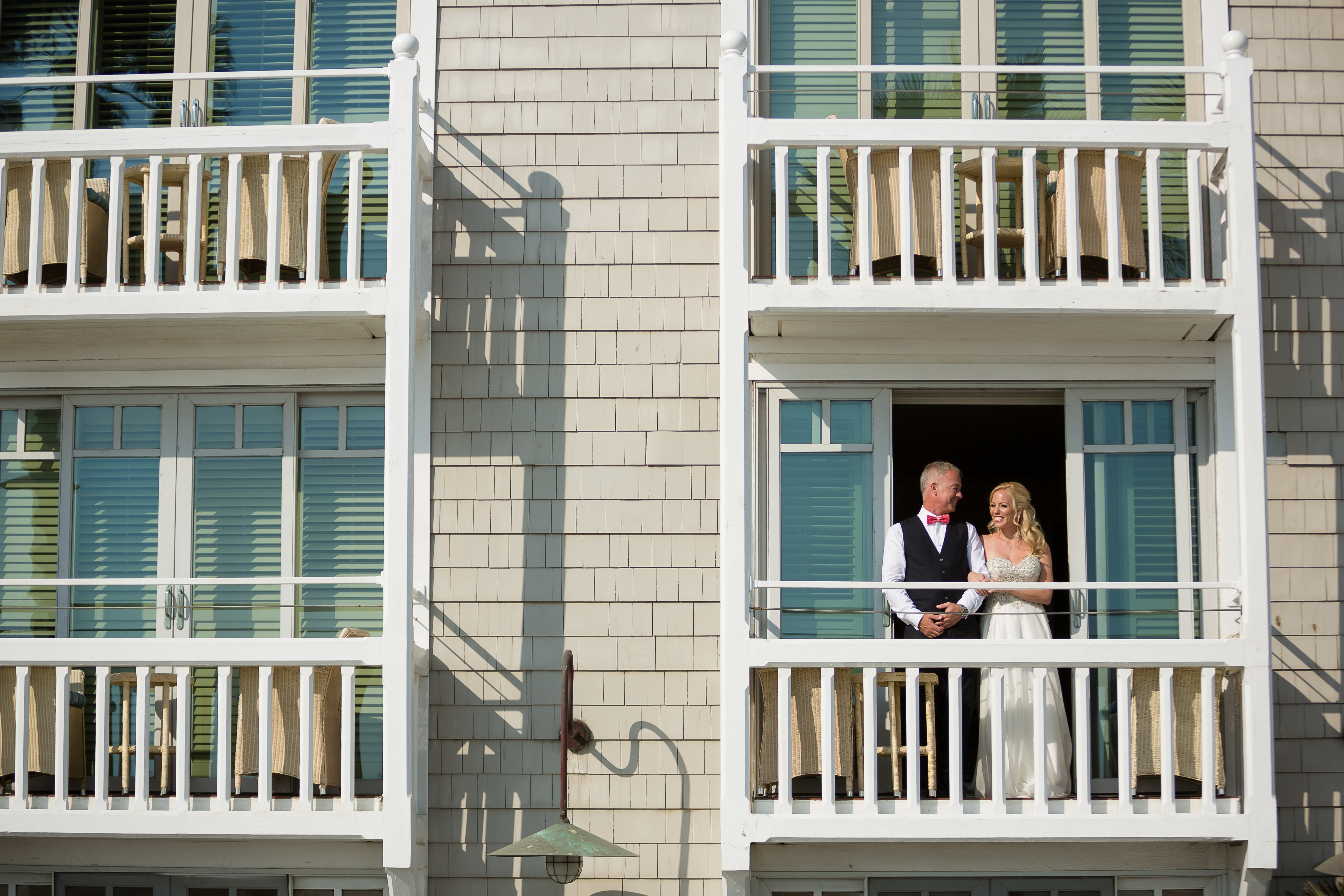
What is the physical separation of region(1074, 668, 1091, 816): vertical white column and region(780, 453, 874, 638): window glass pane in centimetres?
129

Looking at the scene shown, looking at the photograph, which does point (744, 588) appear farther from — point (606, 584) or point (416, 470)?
point (416, 470)

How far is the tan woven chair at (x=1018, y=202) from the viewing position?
8.23 meters

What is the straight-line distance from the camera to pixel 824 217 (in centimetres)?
784

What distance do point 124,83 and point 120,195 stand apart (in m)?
1.37

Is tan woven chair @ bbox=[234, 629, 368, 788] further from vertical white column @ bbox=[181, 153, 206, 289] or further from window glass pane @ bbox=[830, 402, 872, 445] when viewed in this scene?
window glass pane @ bbox=[830, 402, 872, 445]

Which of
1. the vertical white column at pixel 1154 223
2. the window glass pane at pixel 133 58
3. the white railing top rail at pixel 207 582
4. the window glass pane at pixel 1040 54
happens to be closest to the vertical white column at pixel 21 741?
the white railing top rail at pixel 207 582

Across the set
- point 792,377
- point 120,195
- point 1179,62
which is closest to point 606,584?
point 792,377

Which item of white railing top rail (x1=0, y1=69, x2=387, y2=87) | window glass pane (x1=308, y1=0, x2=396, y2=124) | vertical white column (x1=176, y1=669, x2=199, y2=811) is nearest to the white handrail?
vertical white column (x1=176, y1=669, x2=199, y2=811)

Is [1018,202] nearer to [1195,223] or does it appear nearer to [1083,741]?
[1195,223]

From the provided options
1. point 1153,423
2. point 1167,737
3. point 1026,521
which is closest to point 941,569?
point 1026,521

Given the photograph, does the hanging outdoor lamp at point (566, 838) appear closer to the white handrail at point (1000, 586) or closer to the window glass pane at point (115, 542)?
the white handrail at point (1000, 586)

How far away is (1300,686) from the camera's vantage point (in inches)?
325

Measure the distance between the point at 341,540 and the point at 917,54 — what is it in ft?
15.5

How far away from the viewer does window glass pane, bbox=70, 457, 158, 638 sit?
856cm
